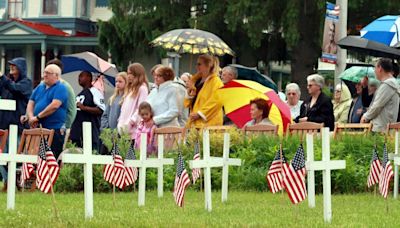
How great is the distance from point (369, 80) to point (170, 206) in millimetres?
6500

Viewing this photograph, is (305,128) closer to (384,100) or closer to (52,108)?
(384,100)

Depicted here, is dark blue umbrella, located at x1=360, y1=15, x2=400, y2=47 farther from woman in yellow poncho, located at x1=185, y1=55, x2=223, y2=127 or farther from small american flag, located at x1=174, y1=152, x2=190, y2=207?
small american flag, located at x1=174, y1=152, x2=190, y2=207

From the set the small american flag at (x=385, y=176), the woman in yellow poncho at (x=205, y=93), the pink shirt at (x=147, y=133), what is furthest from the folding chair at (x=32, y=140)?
the small american flag at (x=385, y=176)

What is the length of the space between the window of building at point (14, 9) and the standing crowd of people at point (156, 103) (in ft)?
121

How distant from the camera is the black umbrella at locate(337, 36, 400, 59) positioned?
17438 millimetres

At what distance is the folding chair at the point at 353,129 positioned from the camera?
15.4m

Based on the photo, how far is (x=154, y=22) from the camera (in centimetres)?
3784

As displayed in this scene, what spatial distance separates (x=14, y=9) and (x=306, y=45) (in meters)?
21.6

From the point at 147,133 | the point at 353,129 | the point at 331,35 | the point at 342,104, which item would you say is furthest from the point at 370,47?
the point at 331,35

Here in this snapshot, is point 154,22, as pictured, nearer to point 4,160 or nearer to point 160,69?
point 160,69

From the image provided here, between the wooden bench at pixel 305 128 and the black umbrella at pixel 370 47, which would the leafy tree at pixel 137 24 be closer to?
the black umbrella at pixel 370 47

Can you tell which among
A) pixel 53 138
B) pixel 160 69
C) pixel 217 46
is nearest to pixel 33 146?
pixel 53 138

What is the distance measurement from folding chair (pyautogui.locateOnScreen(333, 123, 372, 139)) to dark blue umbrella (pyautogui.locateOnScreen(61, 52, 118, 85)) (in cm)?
750

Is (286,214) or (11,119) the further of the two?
(11,119)
